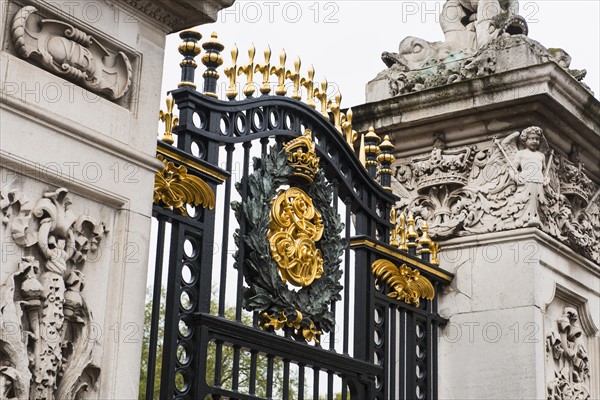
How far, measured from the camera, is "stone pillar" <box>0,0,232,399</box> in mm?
4934

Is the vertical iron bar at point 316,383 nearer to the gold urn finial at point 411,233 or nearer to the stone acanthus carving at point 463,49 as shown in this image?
the gold urn finial at point 411,233

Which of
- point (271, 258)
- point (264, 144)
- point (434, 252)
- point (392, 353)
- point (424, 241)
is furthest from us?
point (434, 252)

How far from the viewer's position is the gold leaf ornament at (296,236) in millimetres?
6898

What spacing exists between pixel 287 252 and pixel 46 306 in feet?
7.15

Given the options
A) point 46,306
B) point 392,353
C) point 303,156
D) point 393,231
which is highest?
point 303,156

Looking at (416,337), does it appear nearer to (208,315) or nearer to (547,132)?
(547,132)

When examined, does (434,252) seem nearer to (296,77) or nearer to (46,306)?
(296,77)

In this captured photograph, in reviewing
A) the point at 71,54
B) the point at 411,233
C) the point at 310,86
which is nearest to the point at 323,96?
the point at 310,86

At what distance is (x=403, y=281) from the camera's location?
7.98 m

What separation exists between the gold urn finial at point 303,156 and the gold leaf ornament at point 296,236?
0.11 m

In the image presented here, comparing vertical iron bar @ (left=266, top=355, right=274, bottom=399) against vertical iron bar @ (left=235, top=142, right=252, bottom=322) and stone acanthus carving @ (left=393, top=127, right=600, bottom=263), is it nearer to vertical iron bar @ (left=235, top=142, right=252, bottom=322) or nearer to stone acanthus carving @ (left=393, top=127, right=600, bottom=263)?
vertical iron bar @ (left=235, top=142, right=252, bottom=322)

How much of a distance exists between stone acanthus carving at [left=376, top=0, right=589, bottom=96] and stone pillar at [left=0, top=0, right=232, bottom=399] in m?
3.47

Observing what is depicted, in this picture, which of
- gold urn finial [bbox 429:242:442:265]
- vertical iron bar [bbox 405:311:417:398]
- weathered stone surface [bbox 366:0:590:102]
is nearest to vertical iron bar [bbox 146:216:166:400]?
vertical iron bar [bbox 405:311:417:398]

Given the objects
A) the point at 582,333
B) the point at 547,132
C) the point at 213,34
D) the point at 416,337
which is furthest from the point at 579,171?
the point at 213,34
